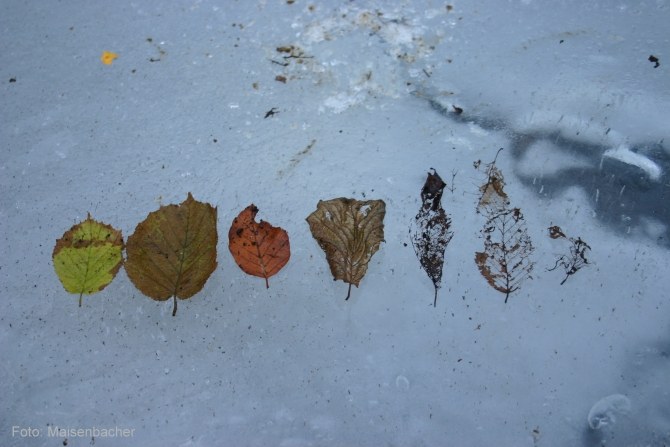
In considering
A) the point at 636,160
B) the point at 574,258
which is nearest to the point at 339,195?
the point at 574,258

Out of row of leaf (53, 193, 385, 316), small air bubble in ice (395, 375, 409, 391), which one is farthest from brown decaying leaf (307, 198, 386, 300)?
small air bubble in ice (395, 375, 409, 391)

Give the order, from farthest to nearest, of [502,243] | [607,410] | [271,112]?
[271,112], [502,243], [607,410]

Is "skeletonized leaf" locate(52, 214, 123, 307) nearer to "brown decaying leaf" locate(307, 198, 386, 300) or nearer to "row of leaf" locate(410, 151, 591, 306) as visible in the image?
"brown decaying leaf" locate(307, 198, 386, 300)

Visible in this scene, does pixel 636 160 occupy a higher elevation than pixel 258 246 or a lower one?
higher

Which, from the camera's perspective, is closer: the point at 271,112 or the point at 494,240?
the point at 494,240

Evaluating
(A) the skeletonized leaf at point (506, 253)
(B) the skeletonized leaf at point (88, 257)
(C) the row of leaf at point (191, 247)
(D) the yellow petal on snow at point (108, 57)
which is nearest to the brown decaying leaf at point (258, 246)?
(C) the row of leaf at point (191, 247)

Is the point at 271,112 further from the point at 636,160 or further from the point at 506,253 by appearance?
the point at 636,160

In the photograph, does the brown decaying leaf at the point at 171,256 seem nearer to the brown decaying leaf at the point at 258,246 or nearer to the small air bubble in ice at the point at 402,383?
the brown decaying leaf at the point at 258,246
